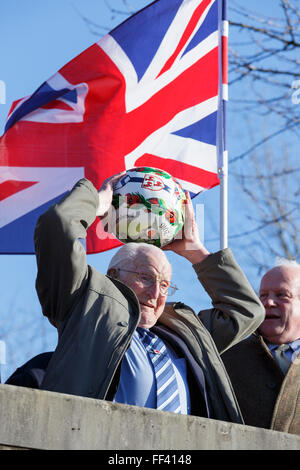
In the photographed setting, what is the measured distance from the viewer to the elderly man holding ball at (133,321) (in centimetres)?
417

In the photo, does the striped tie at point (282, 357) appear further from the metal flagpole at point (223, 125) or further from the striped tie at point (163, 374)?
the metal flagpole at point (223, 125)

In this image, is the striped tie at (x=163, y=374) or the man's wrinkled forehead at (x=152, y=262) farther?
the man's wrinkled forehead at (x=152, y=262)

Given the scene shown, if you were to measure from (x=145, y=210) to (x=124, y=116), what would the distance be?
6.43 ft

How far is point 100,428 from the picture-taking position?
325 cm

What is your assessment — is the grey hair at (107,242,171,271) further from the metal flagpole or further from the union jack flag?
the union jack flag

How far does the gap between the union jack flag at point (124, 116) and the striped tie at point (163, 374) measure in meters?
2.00

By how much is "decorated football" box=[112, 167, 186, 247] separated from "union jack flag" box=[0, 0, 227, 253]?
1.22 meters

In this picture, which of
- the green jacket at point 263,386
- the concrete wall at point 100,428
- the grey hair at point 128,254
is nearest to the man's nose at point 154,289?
the grey hair at point 128,254

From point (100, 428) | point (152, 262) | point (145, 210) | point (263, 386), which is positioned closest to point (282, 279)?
point (263, 386)

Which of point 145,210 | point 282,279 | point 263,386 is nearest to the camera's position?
point 263,386

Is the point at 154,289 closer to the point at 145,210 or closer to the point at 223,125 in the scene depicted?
the point at 145,210

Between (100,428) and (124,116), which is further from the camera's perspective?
(124,116)
